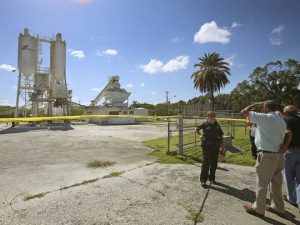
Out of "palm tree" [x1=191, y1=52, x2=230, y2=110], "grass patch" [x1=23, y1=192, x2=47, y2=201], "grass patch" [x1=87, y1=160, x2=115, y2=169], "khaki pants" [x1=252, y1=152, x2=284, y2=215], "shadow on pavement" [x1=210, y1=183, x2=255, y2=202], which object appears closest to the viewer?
"khaki pants" [x1=252, y1=152, x2=284, y2=215]

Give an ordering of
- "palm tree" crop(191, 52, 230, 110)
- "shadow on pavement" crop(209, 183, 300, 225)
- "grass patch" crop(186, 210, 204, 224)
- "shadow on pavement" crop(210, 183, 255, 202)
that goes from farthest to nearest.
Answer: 1. "palm tree" crop(191, 52, 230, 110)
2. "shadow on pavement" crop(210, 183, 255, 202)
3. "shadow on pavement" crop(209, 183, 300, 225)
4. "grass patch" crop(186, 210, 204, 224)

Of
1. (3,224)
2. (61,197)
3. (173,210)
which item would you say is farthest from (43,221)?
(173,210)

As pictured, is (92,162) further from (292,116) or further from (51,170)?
(292,116)

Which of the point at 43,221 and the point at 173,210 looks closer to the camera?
the point at 43,221

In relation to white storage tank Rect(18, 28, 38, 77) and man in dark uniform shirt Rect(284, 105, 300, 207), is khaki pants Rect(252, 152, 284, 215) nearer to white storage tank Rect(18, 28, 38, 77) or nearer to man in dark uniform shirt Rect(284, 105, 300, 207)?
man in dark uniform shirt Rect(284, 105, 300, 207)

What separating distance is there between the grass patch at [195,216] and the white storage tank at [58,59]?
4097cm

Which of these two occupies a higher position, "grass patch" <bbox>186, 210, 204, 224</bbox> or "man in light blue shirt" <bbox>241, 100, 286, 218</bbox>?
"man in light blue shirt" <bbox>241, 100, 286, 218</bbox>

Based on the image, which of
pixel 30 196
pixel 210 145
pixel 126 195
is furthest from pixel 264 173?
pixel 30 196

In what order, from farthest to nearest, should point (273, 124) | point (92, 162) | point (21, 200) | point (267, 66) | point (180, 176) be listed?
point (267, 66) → point (92, 162) → point (180, 176) → point (21, 200) → point (273, 124)

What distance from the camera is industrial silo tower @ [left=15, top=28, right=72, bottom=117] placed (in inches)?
1501

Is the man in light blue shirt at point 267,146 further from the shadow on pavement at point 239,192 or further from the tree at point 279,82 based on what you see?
the tree at point 279,82

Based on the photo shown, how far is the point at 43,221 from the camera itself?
12.5 feet

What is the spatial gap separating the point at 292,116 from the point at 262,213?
200cm

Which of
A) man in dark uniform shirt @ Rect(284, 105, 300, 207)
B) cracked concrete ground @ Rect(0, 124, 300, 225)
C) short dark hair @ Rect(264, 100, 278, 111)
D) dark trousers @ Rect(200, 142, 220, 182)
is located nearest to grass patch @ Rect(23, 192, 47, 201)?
cracked concrete ground @ Rect(0, 124, 300, 225)
